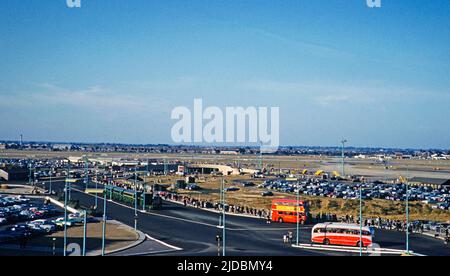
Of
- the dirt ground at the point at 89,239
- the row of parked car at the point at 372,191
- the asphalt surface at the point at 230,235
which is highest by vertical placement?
the dirt ground at the point at 89,239

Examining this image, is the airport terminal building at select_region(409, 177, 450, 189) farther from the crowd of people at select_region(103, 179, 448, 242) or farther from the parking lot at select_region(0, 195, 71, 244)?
the parking lot at select_region(0, 195, 71, 244)

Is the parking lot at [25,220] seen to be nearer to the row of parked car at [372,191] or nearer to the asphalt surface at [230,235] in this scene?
the asphalt surface at [230,235]

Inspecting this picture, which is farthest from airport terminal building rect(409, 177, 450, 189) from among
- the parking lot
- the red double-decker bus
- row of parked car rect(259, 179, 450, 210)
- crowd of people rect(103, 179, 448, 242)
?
the parking lot

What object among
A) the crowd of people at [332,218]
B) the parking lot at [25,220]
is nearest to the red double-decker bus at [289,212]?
the crowd of people at [332,218]

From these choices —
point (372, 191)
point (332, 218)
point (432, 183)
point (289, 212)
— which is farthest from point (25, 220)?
point (432, 183)

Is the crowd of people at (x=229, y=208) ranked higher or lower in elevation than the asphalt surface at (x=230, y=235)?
lower

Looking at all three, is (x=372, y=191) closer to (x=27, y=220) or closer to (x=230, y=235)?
(x=230, y=235)
